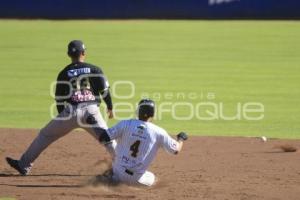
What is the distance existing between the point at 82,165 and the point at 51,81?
899cm

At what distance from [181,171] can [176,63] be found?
12975 mm

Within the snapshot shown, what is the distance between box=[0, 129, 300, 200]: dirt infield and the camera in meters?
8.52

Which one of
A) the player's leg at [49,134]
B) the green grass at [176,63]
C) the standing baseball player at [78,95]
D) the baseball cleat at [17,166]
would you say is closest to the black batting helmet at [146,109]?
the standing baseball player at [78,95]

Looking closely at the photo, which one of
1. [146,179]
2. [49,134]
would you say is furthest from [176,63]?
[146,179]

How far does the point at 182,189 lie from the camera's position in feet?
28.8

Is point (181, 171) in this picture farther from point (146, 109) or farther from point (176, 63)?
point (176, 63)

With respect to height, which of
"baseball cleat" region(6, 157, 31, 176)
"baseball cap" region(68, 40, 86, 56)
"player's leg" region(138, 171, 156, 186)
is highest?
"baseball cap" region(68, 40, 86, 56)

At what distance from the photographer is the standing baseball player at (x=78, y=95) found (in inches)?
367

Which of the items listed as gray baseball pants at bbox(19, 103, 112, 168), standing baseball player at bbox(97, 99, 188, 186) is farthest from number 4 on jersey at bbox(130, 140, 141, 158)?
gray baseball pants at bbox(19, 103, 112, 168)

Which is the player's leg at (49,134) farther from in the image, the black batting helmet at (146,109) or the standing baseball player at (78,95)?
the black batting helmet at (146,109)

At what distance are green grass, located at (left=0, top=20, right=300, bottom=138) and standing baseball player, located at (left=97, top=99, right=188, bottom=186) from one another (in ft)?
15.2

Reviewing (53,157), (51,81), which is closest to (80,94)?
(53,157)

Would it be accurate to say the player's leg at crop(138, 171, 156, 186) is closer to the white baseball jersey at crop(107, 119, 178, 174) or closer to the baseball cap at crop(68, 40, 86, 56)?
the white baseball jersey at crop(107, 119, 178, 174)
